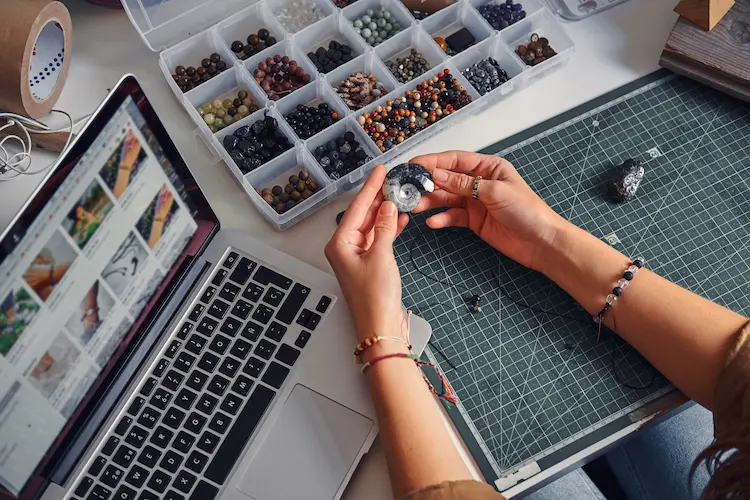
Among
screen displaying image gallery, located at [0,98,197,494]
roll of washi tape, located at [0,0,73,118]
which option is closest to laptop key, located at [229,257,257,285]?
screen displaying image gallery, located at [0,98,197,494]

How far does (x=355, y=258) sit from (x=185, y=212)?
26cm

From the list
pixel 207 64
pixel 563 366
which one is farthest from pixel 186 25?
pixel 563 366

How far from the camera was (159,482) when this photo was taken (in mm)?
927

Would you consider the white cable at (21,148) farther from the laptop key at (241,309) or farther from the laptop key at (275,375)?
the laptop key at (275,375)

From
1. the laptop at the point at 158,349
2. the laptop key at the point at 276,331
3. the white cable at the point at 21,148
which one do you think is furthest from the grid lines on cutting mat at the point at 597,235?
the white cable at the point at 21,148

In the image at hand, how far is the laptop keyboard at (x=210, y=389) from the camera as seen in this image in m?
0.93

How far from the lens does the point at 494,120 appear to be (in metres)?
1.24

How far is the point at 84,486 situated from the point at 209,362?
0.23m

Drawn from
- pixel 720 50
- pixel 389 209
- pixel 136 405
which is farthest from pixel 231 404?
pixel 720 50

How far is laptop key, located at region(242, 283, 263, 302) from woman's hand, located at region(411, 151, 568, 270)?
0.29 meters

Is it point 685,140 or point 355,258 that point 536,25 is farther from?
point 355,258

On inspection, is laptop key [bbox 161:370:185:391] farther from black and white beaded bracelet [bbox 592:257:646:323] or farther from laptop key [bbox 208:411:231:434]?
black and white beaded bracelet [bbox 592:257:646:323]

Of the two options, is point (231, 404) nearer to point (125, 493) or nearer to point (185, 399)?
point (185, 399)

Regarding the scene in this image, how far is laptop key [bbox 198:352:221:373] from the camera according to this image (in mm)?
985
